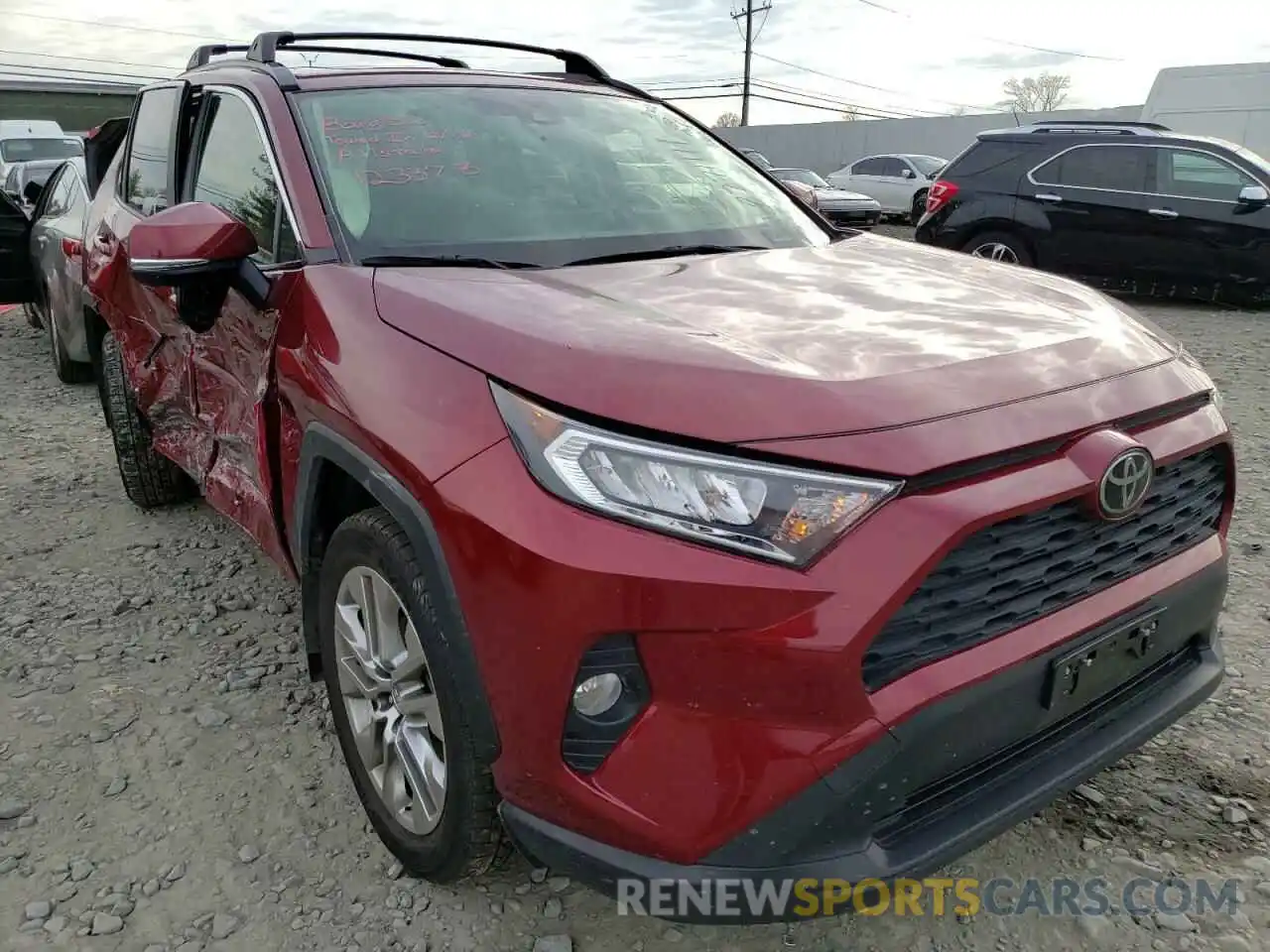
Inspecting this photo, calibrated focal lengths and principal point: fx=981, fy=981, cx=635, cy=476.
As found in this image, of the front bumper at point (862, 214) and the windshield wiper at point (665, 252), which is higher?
the windshield wiper at point (665, 252)

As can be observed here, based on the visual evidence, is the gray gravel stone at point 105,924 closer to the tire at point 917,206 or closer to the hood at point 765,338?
the hood at point 765,338

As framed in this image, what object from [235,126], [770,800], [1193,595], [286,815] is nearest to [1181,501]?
[1193,595]

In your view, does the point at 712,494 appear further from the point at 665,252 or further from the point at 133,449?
the point at 133,449

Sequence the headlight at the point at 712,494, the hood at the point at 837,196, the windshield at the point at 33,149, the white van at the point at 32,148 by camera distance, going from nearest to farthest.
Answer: the headlight at the point at 712,494 → the hood at the point at 837,196 → the white van at the point at 32,148 → the windshield at the point at 33,149

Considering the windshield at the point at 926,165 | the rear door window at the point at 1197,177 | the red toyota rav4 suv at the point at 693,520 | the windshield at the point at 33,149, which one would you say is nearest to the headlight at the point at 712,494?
the red toyota rav4 suv at the point at 693,520

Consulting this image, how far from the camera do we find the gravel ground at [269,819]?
1.96 m

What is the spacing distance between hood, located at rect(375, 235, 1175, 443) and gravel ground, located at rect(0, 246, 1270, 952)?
3.54 ft

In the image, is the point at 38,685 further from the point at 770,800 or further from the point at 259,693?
the point at 770,800

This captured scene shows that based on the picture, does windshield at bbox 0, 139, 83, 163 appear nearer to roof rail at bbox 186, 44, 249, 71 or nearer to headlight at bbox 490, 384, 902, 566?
roof rail at bbox 186, 44, 249, 71

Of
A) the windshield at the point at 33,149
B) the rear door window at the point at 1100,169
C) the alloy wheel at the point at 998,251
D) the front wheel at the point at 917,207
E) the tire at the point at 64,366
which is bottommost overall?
the front wheel at the point at 917,207

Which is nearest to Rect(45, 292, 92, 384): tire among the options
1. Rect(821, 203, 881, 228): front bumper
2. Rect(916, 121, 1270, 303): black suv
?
Rect(916, 121, 1270, 303): black suv

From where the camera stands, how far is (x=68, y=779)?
7.98 ft

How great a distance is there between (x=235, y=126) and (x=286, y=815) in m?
1.87

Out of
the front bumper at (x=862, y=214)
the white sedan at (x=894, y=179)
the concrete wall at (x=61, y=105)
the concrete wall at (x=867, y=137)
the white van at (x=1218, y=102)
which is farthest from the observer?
the concrete wall at (x=61, y=105)
